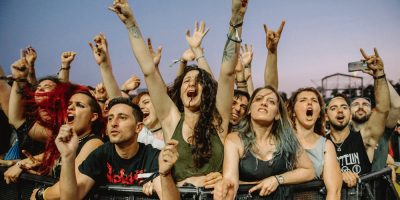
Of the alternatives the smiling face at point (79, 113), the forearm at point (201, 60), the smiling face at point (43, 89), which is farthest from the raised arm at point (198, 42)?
the smiling face at point (43, 89)

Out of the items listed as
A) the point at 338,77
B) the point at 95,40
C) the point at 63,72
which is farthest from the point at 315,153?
the point at 338,77

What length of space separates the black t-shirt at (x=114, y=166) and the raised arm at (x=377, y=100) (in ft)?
9.16

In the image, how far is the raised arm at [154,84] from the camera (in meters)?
2.90

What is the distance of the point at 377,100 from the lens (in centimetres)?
412

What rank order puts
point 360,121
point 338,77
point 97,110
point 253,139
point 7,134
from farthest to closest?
point 338,77 < point 360,121 < point 7,134 < point 97,110 < point 253,139

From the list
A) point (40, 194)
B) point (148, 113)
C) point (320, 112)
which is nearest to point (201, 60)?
point (148, 113)

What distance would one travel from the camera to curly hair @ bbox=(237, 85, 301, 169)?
8.84 ft

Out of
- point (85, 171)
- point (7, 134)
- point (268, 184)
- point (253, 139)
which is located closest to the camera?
point (268, 184)

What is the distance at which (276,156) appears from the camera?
2670mm

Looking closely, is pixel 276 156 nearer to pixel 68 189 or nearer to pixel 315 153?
pixel 315 153

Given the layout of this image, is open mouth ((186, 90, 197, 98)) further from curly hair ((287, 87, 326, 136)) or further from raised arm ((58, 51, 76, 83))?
raised arm ((58, 51, 76, 83))

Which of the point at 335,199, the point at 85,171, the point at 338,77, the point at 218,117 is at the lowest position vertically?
the point at 335,199

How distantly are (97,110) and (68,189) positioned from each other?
48.3 inches

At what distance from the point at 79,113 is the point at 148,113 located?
139 cm
